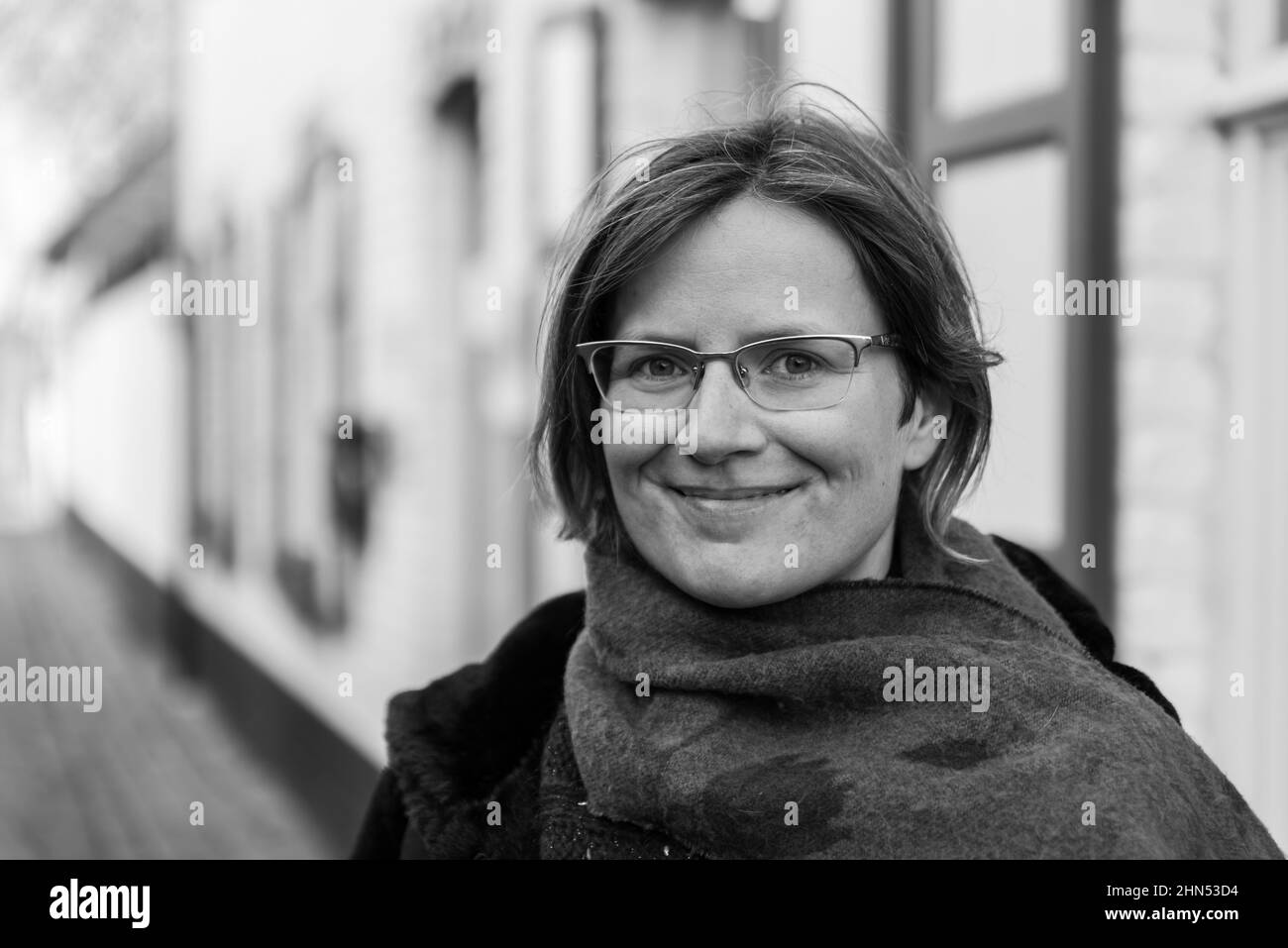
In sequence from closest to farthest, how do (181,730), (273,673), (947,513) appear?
(947,513) → (273,673) → (181,730)

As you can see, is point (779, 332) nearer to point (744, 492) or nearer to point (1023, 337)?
point (744, 492)

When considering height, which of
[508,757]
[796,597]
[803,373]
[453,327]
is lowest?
[508,757]

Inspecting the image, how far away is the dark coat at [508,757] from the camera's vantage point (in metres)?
A: 1.70

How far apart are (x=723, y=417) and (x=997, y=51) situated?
1.98m

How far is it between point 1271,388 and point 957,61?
1215 mm

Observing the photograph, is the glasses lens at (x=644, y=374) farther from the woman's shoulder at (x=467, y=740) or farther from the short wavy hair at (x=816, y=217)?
the woman's shoulder at (x=467, y=740)

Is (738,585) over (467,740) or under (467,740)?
over

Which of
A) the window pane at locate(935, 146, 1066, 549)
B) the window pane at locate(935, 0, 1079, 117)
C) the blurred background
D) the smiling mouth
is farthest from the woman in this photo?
the window pane at locate(935, 0, 1079, 117)

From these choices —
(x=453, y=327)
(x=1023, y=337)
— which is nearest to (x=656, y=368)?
(x=1023, y=337)

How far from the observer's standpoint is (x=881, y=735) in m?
1.61

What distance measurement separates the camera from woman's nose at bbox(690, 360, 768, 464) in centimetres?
165
